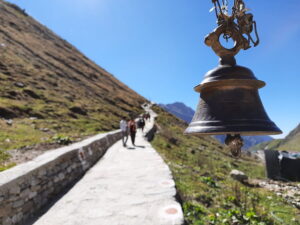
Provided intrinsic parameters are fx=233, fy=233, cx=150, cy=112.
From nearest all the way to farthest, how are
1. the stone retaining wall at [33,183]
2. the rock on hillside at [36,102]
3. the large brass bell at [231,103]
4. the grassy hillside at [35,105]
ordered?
the large brass bell at [231,103]
the stone retaining wall at [33,183]
the grassy hillside at [35,105]
the rock on hillside at [36,102]

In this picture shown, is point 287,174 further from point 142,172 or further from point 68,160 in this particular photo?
point 68,160

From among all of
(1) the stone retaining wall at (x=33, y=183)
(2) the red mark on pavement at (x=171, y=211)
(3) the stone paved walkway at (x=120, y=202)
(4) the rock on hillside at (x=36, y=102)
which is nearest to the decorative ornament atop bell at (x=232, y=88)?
(3) the stone paved walkway at (x=120, y=202)

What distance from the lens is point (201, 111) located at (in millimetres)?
2705

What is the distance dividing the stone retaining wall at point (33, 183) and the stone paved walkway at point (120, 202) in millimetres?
337

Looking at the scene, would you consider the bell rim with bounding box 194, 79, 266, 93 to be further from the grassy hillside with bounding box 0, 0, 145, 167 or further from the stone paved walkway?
the grassy hillside with bounding box 0, 0, 145, 167

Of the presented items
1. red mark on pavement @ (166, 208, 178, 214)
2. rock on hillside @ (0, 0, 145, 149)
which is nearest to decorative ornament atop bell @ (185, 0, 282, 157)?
red mark on pavement @ (166, 208, 178, 214)

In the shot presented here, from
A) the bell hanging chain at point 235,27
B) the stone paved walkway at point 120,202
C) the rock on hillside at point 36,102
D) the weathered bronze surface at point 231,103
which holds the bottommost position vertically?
the stone paved walkway at point 120,202

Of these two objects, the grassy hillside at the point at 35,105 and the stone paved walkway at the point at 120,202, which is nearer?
the stone paved walkway at the point at 120,202

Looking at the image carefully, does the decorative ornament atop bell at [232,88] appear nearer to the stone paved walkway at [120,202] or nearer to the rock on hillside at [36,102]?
the stone paved walkway at [120,202]

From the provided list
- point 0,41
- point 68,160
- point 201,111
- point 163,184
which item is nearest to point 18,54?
point 0,41

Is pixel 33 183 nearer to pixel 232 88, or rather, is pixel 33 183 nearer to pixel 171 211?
pixel 171 211

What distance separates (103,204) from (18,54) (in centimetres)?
3772

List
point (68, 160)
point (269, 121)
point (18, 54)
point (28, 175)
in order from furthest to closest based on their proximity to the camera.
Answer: point (18, 54) → point (68, 160) → point (28, 175) → point (269, 121)

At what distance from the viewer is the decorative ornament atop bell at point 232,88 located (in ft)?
7.86
